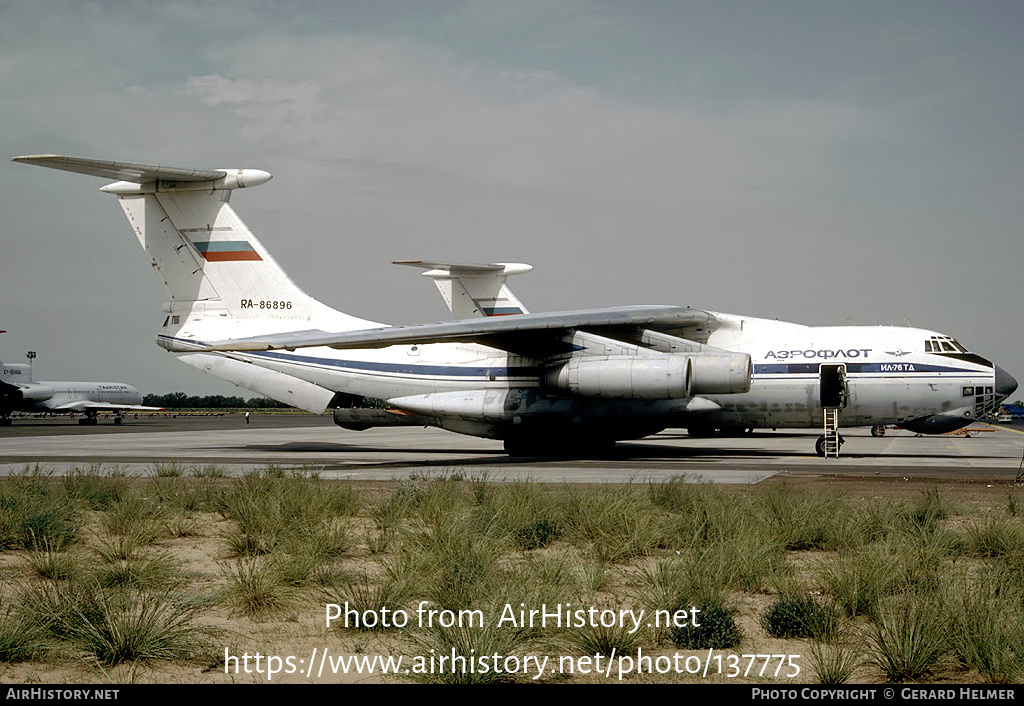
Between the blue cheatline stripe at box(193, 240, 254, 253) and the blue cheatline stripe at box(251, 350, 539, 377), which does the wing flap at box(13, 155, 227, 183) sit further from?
the blue cheatline stripe at box(251, 350, 539, 377)

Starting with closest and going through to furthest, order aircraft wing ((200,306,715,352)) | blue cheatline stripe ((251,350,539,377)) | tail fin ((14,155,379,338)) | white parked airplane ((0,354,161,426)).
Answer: aircraft wing ((200,306,715,352)) → blue cheatline stripe ((251,350,539,377)) → tail fin ((14,155,379,338)) → white parked airplane ((0,354,161,426))

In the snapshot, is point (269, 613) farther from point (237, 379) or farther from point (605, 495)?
point (237, 379)

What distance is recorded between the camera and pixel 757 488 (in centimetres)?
1134

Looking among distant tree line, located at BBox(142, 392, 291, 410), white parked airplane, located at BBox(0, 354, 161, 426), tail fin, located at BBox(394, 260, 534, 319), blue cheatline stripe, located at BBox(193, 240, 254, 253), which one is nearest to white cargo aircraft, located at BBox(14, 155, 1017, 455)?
blue cheatline stripe, located at BBox(193, 240, 254, 253)

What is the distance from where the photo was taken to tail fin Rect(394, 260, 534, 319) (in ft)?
110

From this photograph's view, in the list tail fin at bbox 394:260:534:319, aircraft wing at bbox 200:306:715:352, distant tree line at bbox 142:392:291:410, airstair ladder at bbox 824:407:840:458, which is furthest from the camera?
distant tree line at bbox 142:392:291:410

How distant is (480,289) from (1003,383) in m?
19.5

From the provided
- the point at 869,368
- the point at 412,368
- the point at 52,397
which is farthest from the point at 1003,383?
the point at 52,397

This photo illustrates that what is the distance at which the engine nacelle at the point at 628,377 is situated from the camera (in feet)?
56.2

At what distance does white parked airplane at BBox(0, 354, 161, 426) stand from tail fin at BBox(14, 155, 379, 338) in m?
35.9

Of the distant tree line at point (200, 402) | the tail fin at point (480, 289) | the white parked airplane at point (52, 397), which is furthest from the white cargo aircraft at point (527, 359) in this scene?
the distant tree line at point (200, 402)

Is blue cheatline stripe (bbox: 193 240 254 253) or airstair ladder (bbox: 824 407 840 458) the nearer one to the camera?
airstair ladder (bbox: 824 407 840 458)

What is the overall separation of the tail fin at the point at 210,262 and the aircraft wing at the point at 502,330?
3.09 meters
